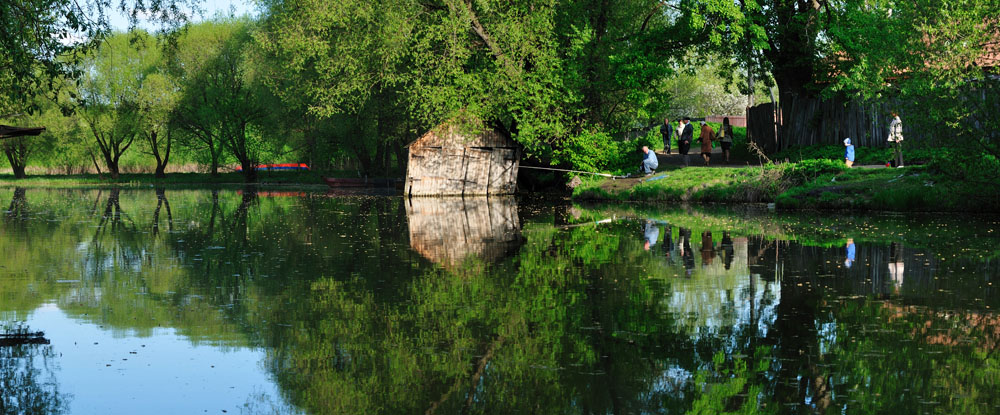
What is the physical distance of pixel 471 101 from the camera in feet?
127

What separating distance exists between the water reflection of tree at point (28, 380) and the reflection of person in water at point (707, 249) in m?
9.40

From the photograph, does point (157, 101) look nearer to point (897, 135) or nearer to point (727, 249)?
point (897, 135)

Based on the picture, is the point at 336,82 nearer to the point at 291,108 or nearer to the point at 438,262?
the point at 291,108

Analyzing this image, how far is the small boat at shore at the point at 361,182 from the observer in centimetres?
5712

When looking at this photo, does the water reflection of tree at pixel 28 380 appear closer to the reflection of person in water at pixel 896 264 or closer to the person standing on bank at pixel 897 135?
the reflection of person in water at pixel 896 264

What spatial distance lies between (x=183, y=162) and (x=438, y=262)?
88.7m

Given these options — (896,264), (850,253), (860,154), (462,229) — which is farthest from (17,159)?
(896,264)

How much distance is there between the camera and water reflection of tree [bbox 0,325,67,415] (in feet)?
21.8

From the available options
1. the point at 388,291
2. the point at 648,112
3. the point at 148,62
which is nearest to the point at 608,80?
the point at 648,112

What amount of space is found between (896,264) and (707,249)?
341 cm

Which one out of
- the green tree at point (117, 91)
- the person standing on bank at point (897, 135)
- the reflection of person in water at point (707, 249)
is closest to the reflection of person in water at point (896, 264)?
the reflection of person in water at point (707, 249)

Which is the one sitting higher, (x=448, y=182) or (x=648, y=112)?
(x=648, y=112)

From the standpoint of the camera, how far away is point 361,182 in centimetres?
5756

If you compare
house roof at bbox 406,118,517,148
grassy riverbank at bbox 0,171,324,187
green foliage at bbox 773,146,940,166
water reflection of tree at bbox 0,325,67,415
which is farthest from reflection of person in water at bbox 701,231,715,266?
grassy riverbank at bbox 0,171,324,187
